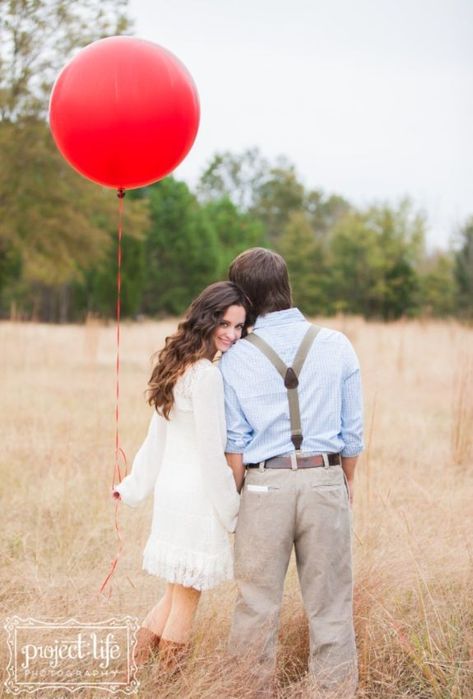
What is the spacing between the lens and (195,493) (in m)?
2.45

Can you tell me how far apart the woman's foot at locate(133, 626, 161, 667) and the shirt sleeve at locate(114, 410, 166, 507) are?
0.47 m

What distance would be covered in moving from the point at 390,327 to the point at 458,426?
8194 mm

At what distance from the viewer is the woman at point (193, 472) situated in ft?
7.81

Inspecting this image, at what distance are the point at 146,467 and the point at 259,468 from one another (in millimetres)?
492

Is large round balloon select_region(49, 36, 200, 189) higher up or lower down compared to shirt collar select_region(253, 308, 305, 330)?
higher up

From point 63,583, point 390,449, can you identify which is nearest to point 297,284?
point 390,449

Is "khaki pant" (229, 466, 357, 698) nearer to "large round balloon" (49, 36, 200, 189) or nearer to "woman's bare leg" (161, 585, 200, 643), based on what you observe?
"woman's bare leg" (161, 585, 200, 643)

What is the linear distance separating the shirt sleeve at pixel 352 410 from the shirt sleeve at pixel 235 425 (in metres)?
0.34

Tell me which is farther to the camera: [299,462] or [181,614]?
[181,614]

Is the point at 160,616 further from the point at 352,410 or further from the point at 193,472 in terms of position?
the point at 352,410

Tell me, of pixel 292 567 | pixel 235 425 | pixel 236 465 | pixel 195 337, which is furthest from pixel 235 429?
pixel 292 567

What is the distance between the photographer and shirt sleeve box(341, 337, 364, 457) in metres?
2.46

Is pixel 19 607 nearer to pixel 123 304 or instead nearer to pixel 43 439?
pixel 43 439

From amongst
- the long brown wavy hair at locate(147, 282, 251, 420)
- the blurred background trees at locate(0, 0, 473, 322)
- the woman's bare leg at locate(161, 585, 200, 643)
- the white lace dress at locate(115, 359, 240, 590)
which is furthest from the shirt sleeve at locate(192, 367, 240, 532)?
the blurred background trees at locate(0, 0, 473, 322)
